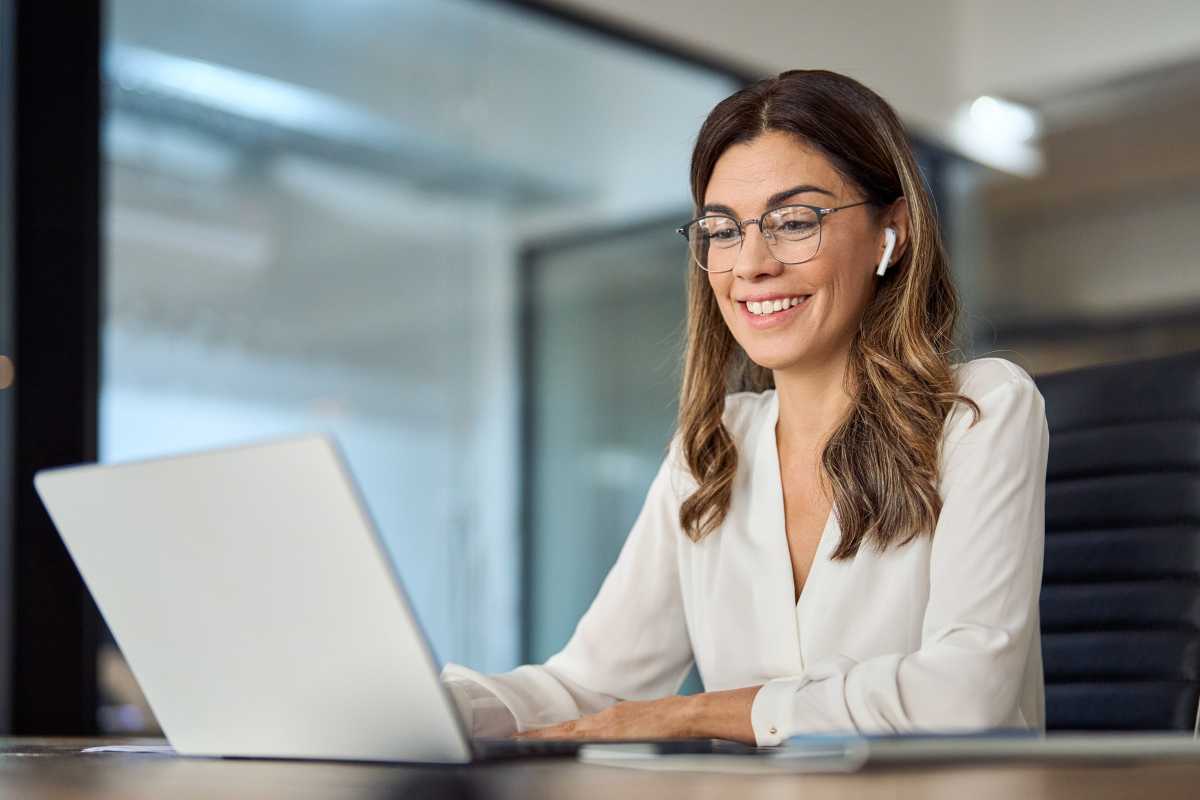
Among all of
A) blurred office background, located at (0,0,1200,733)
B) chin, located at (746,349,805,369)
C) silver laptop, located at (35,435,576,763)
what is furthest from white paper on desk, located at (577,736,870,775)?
blurred office background, located at (0,0,1200,733)

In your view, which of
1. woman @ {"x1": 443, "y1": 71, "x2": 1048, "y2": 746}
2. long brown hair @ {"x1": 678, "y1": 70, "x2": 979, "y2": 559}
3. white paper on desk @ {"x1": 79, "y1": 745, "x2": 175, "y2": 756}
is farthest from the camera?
long brown hair @ {"x1": 678, "y1": 70, "x2": 979, "y2": 559}

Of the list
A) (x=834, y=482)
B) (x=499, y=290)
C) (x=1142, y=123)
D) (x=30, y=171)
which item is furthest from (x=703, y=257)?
(x=1142, y=123)

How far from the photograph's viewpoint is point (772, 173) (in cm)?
163

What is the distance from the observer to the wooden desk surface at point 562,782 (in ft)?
2.56

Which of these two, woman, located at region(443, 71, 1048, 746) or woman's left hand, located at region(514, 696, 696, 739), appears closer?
woman's left hand, located at region(514, 696, 696, 739)

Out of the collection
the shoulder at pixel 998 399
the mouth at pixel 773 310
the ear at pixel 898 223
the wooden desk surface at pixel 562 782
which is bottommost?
the wooden desk surface at pixel 562 782

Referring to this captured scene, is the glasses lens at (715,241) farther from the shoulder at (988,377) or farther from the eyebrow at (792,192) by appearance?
the shoulder at (988,377)

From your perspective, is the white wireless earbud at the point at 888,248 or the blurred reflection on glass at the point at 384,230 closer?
the white wireless earbud at the point at 888,248

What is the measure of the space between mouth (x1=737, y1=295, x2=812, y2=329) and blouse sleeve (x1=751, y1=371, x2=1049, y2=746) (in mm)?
243

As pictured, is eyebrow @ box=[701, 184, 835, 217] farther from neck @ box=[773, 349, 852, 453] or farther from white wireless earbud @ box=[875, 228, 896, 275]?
neck @ box=[773, 349, 852, 453]

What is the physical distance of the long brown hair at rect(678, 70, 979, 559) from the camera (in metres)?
1.52

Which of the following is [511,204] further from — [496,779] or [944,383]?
[496,779]

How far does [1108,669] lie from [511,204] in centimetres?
274

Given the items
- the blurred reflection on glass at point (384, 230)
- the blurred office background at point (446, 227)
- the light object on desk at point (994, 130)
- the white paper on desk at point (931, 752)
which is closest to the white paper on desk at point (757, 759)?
the white paper on desk at point (931, 752)
